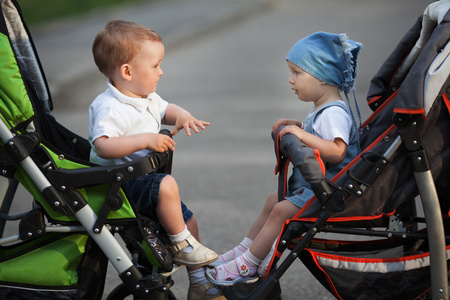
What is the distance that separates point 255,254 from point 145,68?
3.17ft

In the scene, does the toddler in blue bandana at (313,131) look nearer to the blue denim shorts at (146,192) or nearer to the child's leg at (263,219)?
the child's leg at (263,219)

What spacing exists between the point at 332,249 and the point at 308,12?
14774 mm

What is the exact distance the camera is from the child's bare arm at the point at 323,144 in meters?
2.88

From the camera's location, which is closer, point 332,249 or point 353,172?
point 353,172

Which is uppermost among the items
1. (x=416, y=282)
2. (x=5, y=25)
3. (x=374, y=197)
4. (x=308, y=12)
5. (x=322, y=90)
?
(x=5, y=25)

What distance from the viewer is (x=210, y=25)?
14.6 meters

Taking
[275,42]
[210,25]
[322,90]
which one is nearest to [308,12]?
[210,25]

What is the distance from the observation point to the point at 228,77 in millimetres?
9789

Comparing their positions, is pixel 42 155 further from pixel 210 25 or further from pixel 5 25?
pixel 210 25

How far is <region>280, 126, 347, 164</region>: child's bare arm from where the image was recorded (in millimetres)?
2877

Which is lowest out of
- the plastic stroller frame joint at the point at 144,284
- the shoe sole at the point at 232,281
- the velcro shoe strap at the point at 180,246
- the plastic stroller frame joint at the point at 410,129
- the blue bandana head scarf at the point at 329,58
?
the shoe sole at the point at 232,281

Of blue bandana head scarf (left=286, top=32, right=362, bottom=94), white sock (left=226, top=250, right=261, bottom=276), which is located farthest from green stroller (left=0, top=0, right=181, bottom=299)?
blue bandana head scarf (left=286, top=32, right=362, bottom=94)

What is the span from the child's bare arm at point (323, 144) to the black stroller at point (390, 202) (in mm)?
63

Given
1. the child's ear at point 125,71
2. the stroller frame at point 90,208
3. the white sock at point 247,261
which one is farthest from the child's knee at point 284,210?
the child's ear at point 125,71
